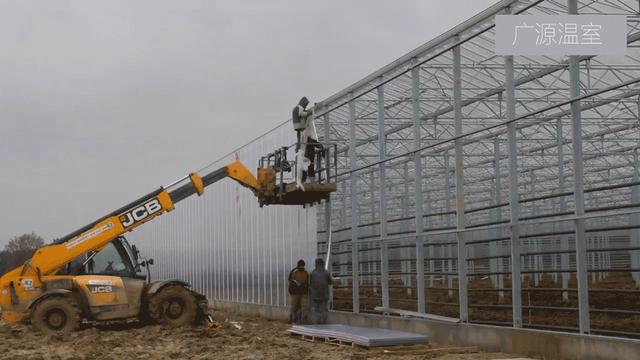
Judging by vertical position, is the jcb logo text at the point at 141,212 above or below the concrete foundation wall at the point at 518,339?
above

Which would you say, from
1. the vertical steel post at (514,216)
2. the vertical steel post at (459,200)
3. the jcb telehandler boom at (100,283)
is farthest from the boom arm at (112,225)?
the vertical steel post at (514,216)

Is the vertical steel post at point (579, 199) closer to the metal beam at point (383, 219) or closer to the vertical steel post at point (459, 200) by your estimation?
the vertical steel post at point (459, 200)

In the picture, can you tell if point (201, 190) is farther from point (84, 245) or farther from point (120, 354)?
point (120, 354)

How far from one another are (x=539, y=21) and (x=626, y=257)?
16.0 m

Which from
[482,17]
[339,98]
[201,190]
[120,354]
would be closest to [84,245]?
[201,190]

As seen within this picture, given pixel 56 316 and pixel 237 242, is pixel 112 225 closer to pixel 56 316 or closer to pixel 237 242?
pixel 56 316

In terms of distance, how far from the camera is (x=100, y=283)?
2116 cm

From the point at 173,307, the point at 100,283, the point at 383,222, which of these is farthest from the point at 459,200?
the point at 100,283

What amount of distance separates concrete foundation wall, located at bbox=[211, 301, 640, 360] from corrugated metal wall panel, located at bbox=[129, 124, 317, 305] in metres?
4.70

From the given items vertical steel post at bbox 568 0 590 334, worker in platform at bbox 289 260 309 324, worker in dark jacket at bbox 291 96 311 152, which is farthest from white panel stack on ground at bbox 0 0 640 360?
worker in dark jacket at bbox 291 96 311 152

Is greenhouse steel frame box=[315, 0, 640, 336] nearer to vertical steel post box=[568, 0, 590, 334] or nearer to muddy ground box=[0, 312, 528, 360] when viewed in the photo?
vertical steel post box=[568, 0, 590, 334]

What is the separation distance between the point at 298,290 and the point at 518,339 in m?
8.87

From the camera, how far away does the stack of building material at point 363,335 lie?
1655cm

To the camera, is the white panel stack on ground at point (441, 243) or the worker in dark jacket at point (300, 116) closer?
the white panel stack on ground at point (441, 243)
